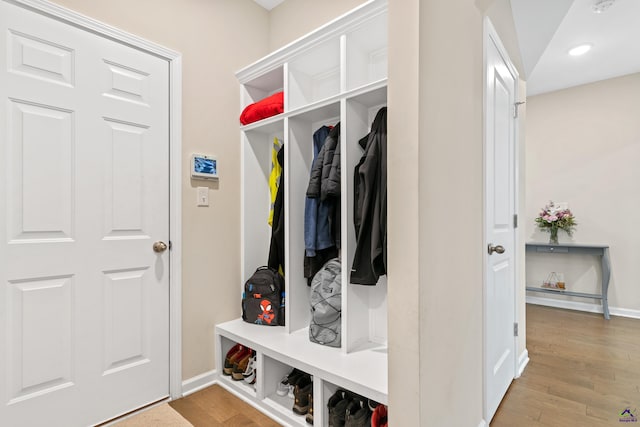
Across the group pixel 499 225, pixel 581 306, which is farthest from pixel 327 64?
pixel 581 306

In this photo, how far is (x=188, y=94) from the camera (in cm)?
204

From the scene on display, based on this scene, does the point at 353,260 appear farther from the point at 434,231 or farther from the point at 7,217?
the point at 7,217

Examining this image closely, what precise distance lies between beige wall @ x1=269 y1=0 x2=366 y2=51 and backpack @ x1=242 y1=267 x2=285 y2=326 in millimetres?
1744

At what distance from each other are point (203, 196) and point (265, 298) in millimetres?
798

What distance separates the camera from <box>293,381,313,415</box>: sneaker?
1706 mm

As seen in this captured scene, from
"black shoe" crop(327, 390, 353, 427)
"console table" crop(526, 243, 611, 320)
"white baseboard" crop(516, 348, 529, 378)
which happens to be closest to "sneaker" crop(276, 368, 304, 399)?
"black shoe" crop(327, 390, 353, 427)

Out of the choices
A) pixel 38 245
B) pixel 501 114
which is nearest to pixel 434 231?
pixel 501 114

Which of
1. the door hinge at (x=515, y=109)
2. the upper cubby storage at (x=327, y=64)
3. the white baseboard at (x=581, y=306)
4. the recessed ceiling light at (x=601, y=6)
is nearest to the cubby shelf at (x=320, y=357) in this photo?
the upper cubby storage at (x=327, y=64)

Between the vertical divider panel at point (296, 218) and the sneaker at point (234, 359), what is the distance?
0.40 meters

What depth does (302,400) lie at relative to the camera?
1713 millimetres

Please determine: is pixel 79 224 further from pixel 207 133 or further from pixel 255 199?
pixel 255 199

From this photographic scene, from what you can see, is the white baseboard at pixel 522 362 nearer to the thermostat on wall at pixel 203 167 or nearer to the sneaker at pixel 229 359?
the sneaker at pixel 229 359

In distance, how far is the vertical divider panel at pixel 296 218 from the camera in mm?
2045

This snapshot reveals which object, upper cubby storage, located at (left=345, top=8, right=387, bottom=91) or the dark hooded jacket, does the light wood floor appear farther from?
upper cubby storage, located at (left=345, top=8, right=387, bottom=91)
